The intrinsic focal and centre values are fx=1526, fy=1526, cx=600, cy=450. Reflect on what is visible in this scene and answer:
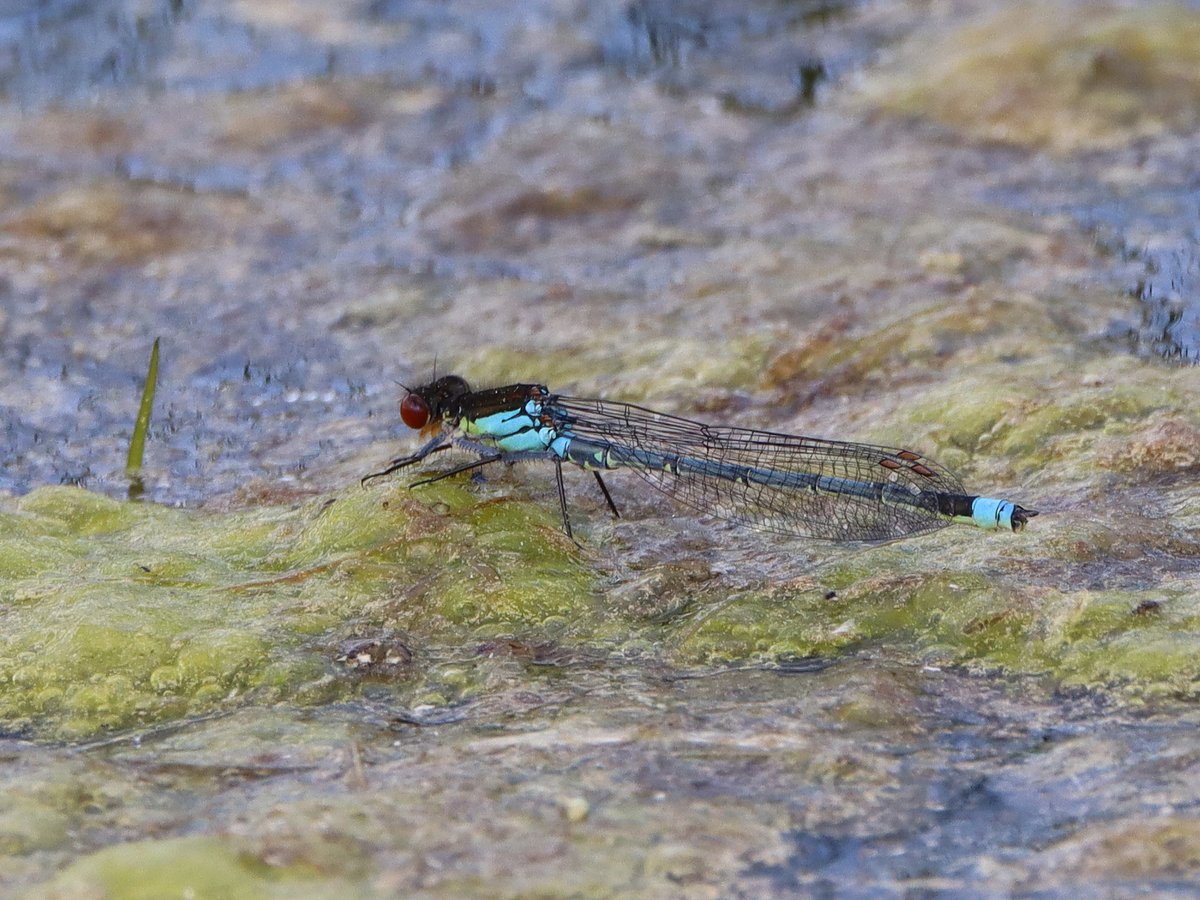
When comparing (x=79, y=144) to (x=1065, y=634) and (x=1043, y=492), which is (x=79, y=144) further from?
(x=1065, y=634)

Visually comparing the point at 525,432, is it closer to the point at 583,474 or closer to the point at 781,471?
the point at 583,474

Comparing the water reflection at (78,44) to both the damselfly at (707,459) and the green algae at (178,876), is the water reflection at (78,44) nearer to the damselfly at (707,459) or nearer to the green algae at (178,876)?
the damselfly at (707,459)

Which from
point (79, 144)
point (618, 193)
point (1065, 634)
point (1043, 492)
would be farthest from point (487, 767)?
point (79, 144)

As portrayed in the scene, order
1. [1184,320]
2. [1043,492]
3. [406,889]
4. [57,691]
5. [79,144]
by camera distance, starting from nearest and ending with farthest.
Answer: [406,889], [57,691], [1043,492], [1184,320], [79,144]

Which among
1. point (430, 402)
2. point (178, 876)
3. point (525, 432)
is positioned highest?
point (430, 402)

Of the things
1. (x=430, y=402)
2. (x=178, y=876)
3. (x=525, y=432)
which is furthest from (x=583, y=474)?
(x=178, y=876)

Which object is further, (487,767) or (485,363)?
(485,363)

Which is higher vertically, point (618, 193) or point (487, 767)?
point (618, 193)

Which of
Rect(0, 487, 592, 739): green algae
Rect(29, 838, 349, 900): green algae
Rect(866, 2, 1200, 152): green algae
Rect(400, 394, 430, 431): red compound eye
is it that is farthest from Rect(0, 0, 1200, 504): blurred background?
Rect(29, 838, 349, 900): green algae
